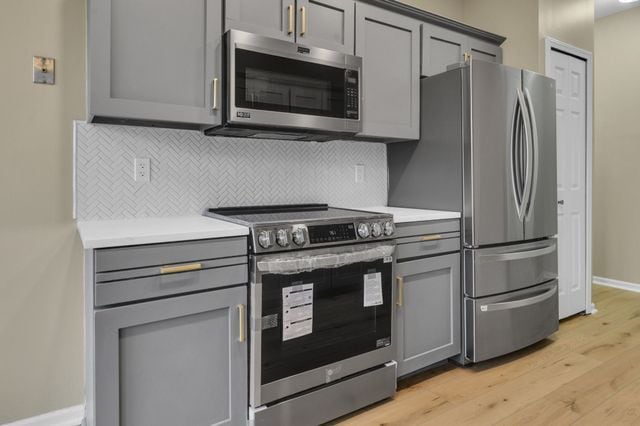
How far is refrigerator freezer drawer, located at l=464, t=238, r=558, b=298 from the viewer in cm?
249

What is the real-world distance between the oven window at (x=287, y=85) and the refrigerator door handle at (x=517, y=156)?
3.65 feet

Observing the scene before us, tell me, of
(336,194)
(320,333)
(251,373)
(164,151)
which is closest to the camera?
(251,373)

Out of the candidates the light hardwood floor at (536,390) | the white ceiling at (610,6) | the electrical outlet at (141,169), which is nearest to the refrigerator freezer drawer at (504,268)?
the light hardwood floor at (536,390)

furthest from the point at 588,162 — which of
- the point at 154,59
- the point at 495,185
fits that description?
the point at 154,59

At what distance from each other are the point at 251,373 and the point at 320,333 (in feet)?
1.16

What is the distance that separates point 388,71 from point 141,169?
1556 mm

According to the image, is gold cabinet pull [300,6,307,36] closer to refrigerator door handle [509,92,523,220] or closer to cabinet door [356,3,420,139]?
→ cabinet door [356,3,420,139]

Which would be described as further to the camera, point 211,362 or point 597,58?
point 597,58

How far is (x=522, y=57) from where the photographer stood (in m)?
3.19

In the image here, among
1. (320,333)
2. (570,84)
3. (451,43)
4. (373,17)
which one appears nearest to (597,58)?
(570,84)

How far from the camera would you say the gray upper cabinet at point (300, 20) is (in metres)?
2.05

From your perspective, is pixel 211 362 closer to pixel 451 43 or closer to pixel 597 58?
pixel 451 43

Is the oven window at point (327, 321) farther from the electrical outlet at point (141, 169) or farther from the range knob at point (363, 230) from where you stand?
the electrical outlet at point (141, 169)

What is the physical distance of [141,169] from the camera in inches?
83.4
